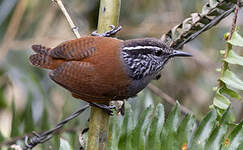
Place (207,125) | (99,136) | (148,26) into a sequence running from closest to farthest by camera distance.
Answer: (207,125) → (99,136) → (148,26)

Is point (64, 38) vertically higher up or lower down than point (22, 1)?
lower down

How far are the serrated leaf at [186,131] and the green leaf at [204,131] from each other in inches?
1.1

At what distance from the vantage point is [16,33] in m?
4.38

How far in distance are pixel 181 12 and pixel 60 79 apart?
90.2 inches

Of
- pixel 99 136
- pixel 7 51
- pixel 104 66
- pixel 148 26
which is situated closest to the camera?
pixel 99 136

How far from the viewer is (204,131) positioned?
75.5 inches

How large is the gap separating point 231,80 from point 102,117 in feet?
2.15

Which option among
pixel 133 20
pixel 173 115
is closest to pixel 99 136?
pixel 173 115

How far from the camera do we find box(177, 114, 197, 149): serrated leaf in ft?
6.24

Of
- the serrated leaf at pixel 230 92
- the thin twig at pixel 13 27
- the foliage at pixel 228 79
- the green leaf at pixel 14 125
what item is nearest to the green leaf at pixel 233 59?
the foliage at pixel 228 79

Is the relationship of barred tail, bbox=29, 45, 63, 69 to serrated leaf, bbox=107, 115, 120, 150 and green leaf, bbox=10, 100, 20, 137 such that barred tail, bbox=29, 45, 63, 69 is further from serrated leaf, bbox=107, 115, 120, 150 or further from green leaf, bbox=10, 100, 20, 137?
serrated leaf, bbox=107, 115, 120, 150

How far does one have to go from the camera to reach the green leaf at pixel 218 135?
189 centimetres

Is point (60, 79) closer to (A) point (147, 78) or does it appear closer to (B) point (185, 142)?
(A) point (147, 78)

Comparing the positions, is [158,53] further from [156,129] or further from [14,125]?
[14,125]
